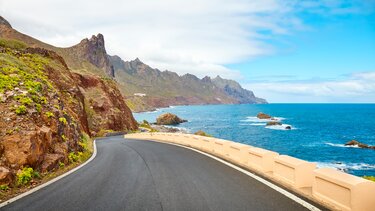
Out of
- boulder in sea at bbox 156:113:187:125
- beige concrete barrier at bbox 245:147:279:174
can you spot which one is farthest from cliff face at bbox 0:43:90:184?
boulder in sea at bbox 156:113:187:125

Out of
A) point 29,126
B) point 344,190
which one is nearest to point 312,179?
point 344,190

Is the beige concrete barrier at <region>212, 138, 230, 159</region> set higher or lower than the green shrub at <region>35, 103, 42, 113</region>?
lower

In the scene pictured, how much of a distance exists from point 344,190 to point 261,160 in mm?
4296

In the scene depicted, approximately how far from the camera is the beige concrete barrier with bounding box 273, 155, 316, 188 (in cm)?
747

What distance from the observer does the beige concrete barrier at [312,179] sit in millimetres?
5277

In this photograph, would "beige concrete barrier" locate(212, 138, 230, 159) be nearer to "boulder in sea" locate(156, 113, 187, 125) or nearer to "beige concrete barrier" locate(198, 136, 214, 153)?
"beige concrete barrier" locate(198, 136, 214, 153)

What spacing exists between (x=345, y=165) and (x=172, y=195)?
39.8 meters

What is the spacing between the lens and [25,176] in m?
9.54

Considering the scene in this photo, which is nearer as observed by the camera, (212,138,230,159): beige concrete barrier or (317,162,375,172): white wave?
(212,138,230,159): beige concrete barrier

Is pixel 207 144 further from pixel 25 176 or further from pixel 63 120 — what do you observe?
pixel 25 176

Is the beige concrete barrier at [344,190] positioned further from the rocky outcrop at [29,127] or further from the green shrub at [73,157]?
the green shrub at [73,157]

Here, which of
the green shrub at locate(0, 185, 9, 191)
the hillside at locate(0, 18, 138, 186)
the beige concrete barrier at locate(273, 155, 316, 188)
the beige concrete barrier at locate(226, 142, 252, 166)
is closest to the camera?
the beige concrete barrier at locate(273, 155, 316, 188)

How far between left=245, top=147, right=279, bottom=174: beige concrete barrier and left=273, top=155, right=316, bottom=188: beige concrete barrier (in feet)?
2.09

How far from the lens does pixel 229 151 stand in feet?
44.7
